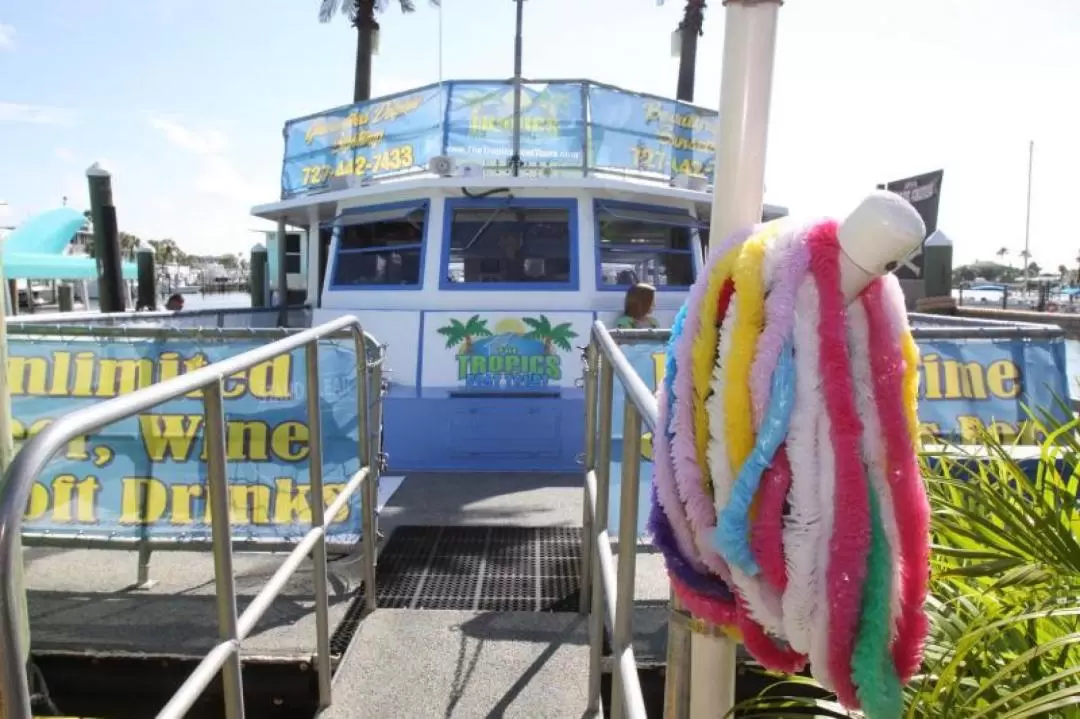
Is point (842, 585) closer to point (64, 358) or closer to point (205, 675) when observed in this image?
point (205, 675)

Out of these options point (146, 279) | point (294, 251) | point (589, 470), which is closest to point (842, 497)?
point (589, 470)

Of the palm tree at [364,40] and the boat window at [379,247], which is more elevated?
the palm tree at [364,40]

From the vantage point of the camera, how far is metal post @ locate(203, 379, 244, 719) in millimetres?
1786

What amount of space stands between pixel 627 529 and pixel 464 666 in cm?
172

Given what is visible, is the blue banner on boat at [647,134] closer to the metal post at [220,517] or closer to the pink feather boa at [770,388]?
the metal post at [220,517]

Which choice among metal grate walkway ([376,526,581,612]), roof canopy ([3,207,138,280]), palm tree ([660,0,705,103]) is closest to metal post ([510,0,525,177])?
metal grate walkway ([376,526,581,612])

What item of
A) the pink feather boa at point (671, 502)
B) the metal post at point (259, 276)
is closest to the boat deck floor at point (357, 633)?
the pink feather boa at point (671, 502)

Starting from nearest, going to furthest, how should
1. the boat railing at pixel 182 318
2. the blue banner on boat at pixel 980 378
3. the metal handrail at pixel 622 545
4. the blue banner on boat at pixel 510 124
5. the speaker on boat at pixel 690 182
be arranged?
the metal handrail at pixel 622 545
the blue banner on boat at pixel 980 378
the boat railing at pixel 182 318
the blue banner on boat at pixel 510 124
the speaker on boat at pixel 690 182

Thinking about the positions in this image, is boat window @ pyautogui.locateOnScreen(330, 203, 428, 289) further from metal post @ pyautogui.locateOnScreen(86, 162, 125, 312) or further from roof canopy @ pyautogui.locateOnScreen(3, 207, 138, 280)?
roof canopy @ pyautogui.locateOnScreen(3, 207, 138, 280)

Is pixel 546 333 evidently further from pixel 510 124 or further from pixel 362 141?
pixel 362 141

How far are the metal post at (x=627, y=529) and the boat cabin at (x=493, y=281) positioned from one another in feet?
13.2

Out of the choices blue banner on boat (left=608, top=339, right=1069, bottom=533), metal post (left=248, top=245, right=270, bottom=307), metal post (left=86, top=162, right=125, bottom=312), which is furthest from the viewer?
metal post (left=248, top=245, right=270, bottom=307)

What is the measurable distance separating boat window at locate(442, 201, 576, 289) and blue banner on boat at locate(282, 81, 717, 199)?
17.3 inches

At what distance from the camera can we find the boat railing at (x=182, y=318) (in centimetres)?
432
